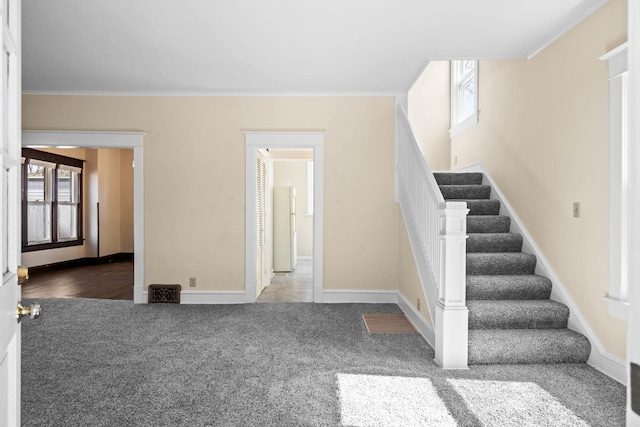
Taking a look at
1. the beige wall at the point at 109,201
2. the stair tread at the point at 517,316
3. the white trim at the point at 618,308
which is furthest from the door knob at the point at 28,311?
the beige wall at the point at 109,201

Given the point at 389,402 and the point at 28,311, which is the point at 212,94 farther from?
the point at 28,311

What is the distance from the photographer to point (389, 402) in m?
2.35

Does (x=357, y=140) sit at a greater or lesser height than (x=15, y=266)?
greater

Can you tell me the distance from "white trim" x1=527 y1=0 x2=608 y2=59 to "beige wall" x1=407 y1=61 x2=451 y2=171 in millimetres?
2386

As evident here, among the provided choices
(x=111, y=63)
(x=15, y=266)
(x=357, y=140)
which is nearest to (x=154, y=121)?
(x=111, y=63)

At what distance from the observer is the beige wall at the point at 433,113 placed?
19.9ft

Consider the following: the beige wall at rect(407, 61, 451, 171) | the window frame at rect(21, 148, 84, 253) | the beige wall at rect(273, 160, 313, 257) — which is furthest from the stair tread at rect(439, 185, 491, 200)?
the window frame at rect(21, 148, 84, 253)

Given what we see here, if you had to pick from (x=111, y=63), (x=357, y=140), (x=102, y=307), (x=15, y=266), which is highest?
(x=111, y=63)

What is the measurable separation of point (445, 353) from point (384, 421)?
0.94m

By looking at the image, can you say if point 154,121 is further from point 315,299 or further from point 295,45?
point 315,299

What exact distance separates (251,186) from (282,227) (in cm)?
304

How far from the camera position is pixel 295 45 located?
3516 millimetres

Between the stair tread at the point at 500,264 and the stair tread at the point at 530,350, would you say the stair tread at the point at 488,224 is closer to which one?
the stair tread at the point at 500,264

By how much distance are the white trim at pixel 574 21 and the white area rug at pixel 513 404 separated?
2.78 m
